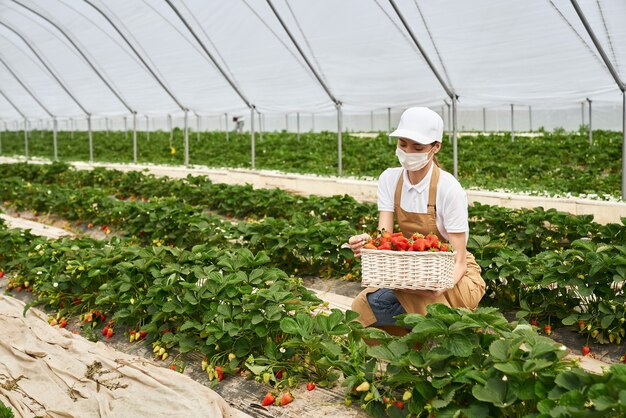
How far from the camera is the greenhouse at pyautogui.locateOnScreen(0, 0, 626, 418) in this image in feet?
10.5

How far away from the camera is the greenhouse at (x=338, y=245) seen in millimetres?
3193

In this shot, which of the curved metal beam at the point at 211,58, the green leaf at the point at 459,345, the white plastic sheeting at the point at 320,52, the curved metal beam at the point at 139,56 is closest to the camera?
the green leaf at the point at 459,345

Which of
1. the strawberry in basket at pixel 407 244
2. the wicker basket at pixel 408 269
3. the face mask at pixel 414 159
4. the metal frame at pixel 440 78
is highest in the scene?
the metal frame at pixel 440 78

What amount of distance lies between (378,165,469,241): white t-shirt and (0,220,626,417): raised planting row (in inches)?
24.2

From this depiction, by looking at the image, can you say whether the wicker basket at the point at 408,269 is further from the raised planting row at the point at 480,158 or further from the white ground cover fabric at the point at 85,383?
the raised planting row at the point at 480,158

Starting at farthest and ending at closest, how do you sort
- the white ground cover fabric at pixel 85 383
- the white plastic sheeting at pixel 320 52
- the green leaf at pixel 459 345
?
1. the white plastic sheeting at pixel 320 52
2. the white ground cover fabric at pixel 85 383
3. the green leaf at pixel 459 345

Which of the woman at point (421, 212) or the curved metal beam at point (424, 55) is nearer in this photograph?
the woman at point (421, 212)

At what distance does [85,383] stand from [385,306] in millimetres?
1741

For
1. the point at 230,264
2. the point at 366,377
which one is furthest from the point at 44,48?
the point at 366,377

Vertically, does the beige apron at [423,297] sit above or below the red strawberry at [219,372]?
above

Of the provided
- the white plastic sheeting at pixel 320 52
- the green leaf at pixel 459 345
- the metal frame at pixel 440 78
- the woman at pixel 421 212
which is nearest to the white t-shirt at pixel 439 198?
the woman at pixel 421 212

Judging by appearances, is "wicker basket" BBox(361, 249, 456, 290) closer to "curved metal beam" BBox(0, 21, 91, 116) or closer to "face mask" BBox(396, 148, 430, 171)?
"face mask" BBox(396, 148, 430, 171)

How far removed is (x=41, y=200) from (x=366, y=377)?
847 cm

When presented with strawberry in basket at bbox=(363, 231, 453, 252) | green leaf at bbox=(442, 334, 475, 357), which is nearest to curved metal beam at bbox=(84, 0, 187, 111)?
strawberry in basket at bbox=(363, 231, 453, 252)
